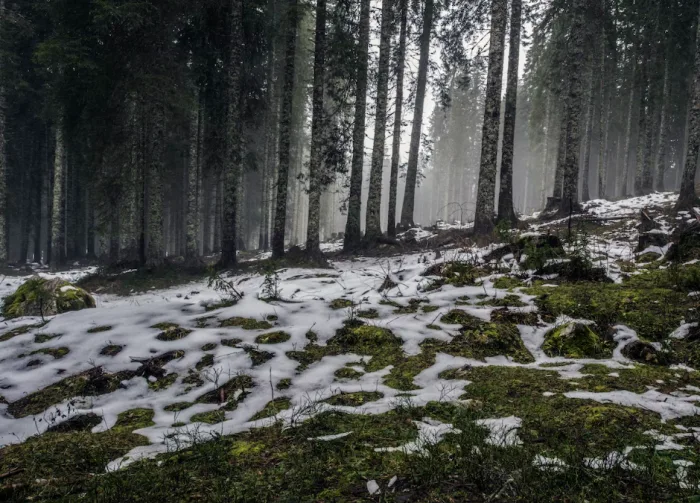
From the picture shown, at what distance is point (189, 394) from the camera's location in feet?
10.5

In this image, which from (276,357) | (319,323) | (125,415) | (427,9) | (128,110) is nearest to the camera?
(125,415)

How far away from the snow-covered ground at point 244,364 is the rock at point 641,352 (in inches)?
3.1

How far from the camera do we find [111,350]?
12.6 feet

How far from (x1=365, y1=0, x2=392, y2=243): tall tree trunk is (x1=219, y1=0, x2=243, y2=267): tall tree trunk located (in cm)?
423

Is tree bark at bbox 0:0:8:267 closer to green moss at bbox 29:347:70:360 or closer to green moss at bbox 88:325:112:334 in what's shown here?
green moss at bbox 88:325:112:334

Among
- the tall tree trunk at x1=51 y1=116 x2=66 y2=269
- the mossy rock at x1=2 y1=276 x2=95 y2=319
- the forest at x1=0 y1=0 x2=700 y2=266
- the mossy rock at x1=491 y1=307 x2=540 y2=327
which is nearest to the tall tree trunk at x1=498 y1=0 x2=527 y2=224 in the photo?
the forest at x1=0 y1=0 x2=700 y2=266

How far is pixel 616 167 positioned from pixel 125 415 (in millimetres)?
43115

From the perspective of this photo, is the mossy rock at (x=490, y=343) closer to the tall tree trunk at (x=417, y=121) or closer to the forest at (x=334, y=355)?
the forest at (x=334, y=355)

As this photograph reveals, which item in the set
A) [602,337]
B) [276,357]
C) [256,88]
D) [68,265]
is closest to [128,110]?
[256,88]

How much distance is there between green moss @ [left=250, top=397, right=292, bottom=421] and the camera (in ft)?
9.13

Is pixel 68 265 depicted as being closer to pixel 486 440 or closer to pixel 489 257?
pixel 489 257

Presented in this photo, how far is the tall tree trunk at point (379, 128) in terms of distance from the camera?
1256 centimetres

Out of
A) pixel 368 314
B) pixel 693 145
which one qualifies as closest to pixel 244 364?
pixel 368 314

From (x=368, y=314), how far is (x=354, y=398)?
A: 1.78 m
